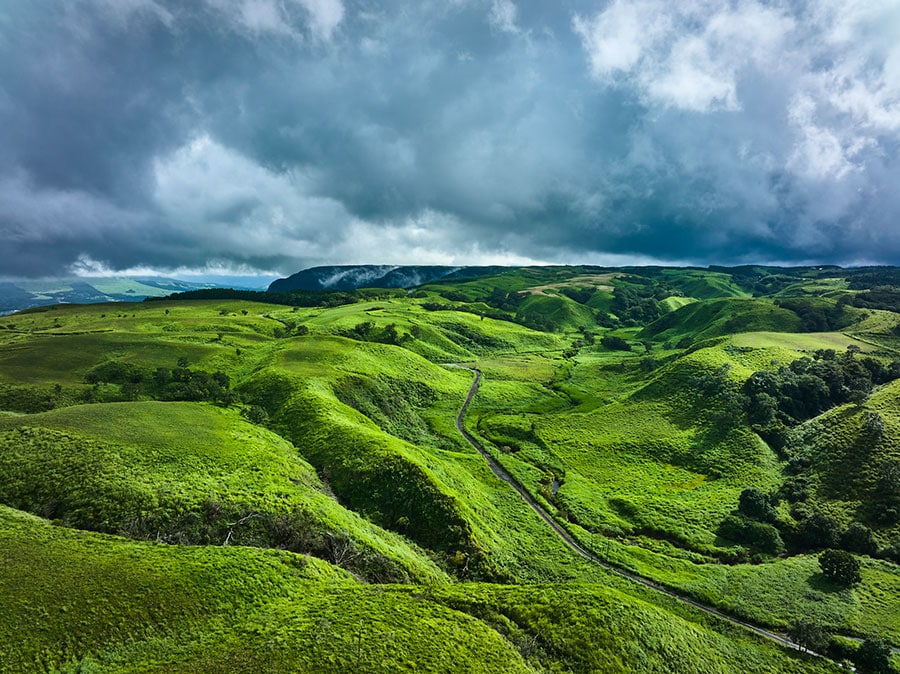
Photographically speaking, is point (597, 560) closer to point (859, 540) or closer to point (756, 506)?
point (756, 506)

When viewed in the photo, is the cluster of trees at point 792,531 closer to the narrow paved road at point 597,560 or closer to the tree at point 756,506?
the tree at point 756,506

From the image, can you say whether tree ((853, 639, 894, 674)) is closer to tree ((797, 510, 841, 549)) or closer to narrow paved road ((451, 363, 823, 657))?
narrow paved road ((451, 363, 823, 657))

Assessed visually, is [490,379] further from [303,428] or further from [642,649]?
[642,649]

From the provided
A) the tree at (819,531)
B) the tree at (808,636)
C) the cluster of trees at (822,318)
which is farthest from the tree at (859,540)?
the cluster of trees at (822,318)

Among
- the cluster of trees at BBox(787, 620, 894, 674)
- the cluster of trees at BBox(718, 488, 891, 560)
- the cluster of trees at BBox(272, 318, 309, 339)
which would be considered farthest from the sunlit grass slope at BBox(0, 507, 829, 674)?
the cluster of trees at BBox(272, 318, 309, 339)

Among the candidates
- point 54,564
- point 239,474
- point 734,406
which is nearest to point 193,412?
point 239,474
